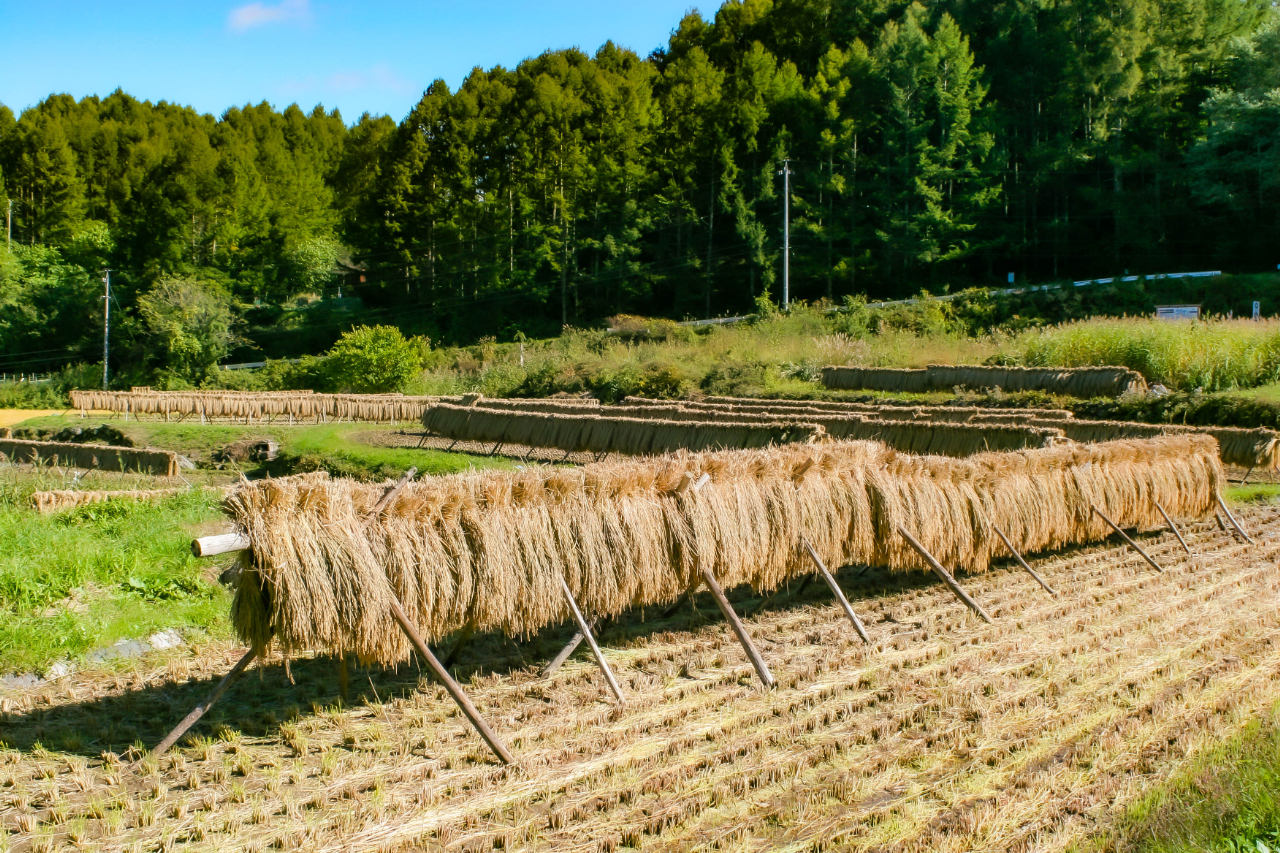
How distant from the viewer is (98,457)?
22953 mm

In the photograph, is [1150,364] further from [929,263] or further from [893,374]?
[929,263]

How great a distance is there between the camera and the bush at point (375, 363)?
3897cm

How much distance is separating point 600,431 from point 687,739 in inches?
561

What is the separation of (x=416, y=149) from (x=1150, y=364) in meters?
43.8

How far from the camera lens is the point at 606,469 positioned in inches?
281

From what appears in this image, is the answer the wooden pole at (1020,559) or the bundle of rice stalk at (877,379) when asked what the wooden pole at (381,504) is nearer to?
the wooden pole at (1020,559)

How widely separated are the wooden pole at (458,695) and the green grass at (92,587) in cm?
286

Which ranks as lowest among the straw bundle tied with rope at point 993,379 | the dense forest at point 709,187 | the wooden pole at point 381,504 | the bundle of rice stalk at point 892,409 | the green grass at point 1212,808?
the green grass at point 1212,808

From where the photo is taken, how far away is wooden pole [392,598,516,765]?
5.32m

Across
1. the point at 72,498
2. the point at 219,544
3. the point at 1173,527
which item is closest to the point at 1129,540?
the point at 1173,527

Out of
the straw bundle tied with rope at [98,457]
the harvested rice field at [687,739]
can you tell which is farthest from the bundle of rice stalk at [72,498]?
the straw bundle tied with rope at [98,457]

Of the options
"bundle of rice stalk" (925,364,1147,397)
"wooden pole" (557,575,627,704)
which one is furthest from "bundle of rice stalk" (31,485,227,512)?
"bundle of rice stalk" (925,364,1147,397)

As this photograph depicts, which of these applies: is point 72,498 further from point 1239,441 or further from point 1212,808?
point 1239,441

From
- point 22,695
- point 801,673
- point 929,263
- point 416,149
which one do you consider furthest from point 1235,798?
point 416,149
